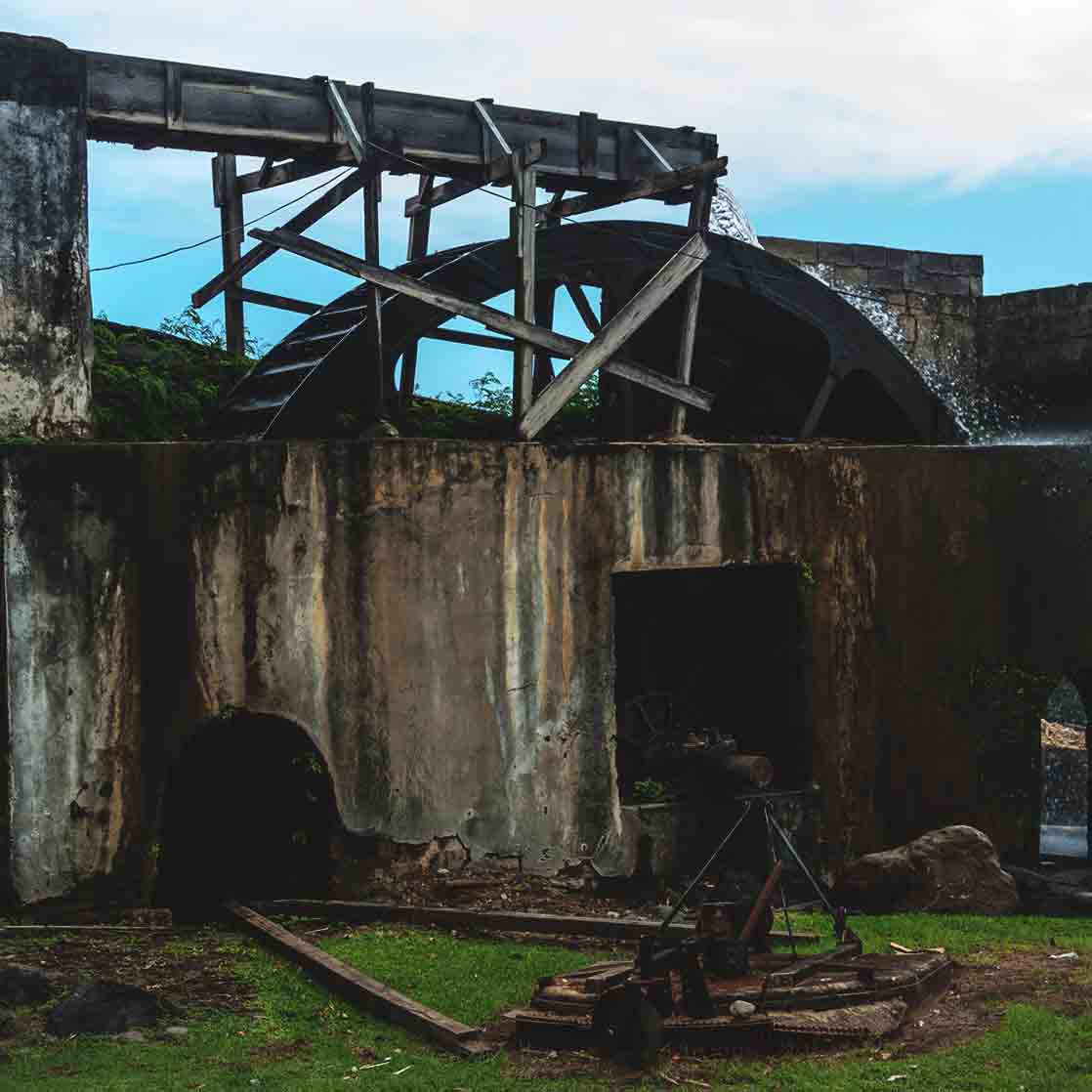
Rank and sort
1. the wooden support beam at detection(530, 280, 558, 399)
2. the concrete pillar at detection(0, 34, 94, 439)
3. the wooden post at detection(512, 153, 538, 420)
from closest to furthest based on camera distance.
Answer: the concrete pillar at detection(0, 34, 94, 439) < the wooden post at detection(512, 153, 538, 420) < the wooden support beam at detection(530, 280, 558, 399)

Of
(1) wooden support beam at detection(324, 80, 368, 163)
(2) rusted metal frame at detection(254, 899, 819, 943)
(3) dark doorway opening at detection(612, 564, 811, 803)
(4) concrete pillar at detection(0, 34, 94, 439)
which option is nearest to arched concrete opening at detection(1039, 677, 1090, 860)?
(3) dark doorway opening at detection(612, 564, 811, 803)

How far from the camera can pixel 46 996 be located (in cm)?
713

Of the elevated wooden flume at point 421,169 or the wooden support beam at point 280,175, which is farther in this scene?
the wooden support beam at point 280,175

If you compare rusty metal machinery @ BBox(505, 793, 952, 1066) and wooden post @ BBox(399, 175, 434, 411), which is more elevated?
wooden post @ BBox(399, 175, 434, 411)

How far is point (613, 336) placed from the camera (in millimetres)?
10656

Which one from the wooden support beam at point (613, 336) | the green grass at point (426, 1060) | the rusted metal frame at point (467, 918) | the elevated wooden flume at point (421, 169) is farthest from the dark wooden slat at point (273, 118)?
the green grass at point (426, 1060)

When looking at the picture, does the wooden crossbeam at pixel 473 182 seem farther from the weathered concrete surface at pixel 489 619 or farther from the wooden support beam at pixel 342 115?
the weathered concrete surface at pixel 489 619

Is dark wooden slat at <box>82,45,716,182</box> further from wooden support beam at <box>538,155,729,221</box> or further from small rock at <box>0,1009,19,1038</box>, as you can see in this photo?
small rock at <box>0,1009,19,1038</box>

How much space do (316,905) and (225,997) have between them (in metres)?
1.60

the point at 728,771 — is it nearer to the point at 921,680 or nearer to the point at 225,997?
the point at 921,680

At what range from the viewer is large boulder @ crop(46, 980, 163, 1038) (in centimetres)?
671

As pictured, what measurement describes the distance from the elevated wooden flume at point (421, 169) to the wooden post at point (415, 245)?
0.02 m

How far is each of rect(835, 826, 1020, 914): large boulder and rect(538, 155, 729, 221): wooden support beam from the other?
4996mm

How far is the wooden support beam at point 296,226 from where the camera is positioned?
41.4ft
